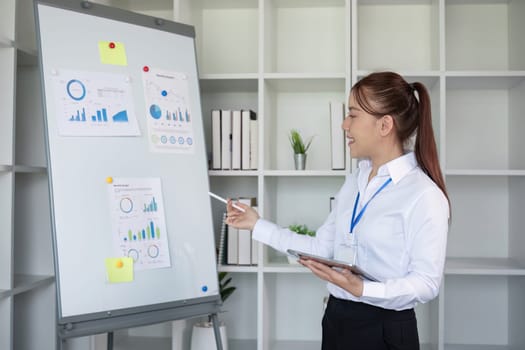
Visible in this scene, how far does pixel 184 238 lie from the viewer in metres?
2.26

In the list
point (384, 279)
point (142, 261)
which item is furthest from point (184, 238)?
point (384, 279)

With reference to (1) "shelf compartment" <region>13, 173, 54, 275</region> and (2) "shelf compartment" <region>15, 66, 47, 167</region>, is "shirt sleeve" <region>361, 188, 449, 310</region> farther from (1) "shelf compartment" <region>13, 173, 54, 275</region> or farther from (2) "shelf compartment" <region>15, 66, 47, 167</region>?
(2) "shelf compartment" <region>15, 66, 47, 167</region>

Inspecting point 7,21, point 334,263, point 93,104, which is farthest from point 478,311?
point 7,21

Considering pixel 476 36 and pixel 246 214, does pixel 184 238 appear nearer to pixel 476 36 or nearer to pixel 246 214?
pixel 246 214

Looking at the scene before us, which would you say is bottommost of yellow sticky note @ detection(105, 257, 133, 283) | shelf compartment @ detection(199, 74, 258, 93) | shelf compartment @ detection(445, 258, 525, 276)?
shelf compartment @ detection(445, 258, 525, 276)

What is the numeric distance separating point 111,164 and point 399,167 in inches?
38.5

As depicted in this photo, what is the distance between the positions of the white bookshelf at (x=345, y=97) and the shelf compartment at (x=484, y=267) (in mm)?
24

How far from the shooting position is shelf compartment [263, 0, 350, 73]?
3139 millimetres

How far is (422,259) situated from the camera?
1681 millimetres

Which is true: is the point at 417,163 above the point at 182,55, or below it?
below

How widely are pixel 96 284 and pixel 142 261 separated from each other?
0.60 feet

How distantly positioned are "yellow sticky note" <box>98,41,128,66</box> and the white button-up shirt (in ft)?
3.15

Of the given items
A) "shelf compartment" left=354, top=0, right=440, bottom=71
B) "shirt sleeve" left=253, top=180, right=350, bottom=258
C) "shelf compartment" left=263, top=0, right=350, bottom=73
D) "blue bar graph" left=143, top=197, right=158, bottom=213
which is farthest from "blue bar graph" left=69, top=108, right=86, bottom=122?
"shelf compartment" left=354, top=0, right=440, bottom=71

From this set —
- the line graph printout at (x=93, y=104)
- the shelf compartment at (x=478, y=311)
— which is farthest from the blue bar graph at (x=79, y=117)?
the shelf compartment at (x=478, y=311)
